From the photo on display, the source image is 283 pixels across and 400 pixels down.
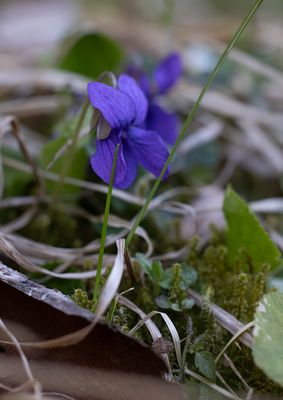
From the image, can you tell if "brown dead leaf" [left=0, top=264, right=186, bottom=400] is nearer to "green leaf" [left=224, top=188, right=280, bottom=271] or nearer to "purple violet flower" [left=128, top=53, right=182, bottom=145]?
"green leaf" [left=224, top=188, right=280, bottom=271]

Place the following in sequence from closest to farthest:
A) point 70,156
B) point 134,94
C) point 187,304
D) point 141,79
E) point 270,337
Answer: point 270,337 < point 187,304 < point 134,94 < point 70,156 < point 141,79

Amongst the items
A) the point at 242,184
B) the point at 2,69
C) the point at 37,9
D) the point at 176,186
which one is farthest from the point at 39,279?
the point at 37,9

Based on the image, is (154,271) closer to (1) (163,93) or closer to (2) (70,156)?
Result: (2) (70,156)

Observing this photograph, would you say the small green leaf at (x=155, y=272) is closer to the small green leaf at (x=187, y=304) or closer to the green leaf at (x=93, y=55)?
the small green leaf at (x=187, y=304)

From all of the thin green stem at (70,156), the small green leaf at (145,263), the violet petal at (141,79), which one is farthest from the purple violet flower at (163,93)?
the small green leaf at (145,263)

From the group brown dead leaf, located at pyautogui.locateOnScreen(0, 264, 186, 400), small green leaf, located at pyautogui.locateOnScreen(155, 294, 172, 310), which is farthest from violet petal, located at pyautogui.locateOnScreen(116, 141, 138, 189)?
brown dead leaf, located at pyautogui.locateOnScreen(0, 264, 186, 400)

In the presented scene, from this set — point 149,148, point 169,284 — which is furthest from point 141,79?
point 169,284

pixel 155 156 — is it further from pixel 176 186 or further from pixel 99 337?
pixel 176 186
